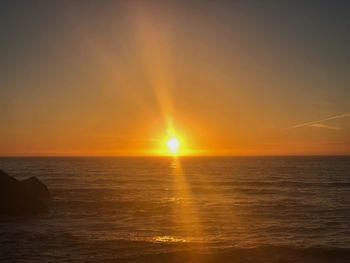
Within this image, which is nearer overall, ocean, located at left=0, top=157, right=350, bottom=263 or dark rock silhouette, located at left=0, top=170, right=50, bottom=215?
ocean, located at left=0, top=157, right=350, bottom=263

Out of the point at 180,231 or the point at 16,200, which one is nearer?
the point at 180,231

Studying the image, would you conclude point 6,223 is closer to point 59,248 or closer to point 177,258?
point 59,248

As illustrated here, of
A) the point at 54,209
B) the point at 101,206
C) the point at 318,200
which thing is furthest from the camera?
the point at 318,200

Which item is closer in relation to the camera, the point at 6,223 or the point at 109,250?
the point at 109,250

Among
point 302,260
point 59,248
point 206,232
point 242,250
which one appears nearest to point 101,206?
point 206,232

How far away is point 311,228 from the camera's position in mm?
27188

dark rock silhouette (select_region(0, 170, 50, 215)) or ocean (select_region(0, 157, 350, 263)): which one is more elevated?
dark rock silhouette (select_region(0, 170, 50, 215))

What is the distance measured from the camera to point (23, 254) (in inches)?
768

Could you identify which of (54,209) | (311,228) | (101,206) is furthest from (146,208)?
(311,228)

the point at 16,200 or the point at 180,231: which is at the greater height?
the point at 16,200

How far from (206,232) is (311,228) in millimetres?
6885

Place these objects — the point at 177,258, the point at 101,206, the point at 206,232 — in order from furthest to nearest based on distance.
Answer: the point at 101,206, the point at 206,232, the point at 177,258

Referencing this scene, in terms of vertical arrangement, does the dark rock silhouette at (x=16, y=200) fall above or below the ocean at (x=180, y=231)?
above

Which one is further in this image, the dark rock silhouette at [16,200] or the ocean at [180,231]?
the dark rock silhouette at [16,200]
